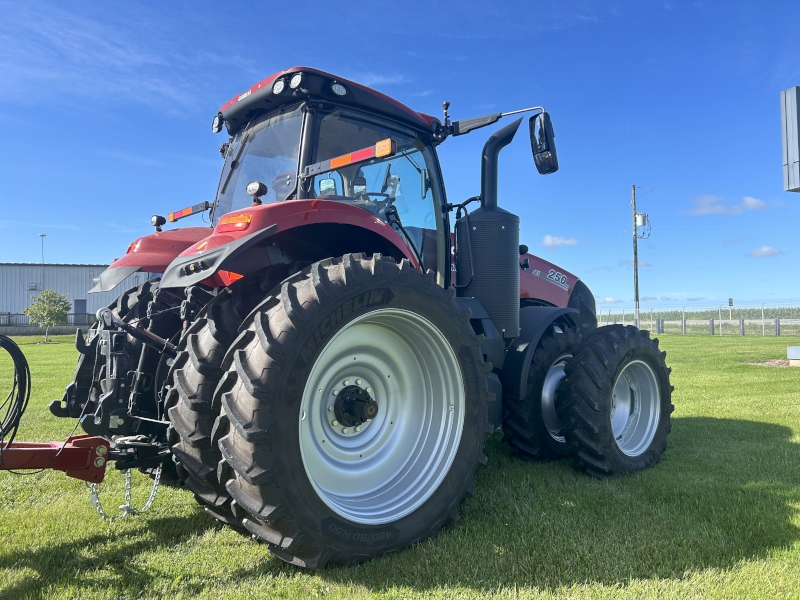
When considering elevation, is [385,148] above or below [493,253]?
above

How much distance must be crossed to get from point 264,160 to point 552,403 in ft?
8.99

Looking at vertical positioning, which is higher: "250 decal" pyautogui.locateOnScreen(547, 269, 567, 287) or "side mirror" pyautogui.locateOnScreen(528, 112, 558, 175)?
"side mirror" pyautogui.locateOnScreen(528, 112, 558, 175)

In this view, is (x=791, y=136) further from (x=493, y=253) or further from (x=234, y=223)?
Answer: (x=234, y=223)

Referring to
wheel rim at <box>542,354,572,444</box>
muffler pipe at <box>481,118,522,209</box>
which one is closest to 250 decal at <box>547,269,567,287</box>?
wheel rim at <box>542,354,572,444</box>

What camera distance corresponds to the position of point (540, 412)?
4.39 metres

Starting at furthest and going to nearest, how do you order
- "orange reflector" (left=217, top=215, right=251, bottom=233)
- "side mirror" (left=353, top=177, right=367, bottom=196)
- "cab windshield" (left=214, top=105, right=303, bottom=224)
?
1. "side mirror" (left=353, top=177, right=367, bottom=196)
2. "cab windshield" (left=214, top=105, right=303, bottom=224)
3. "orange reflector" (left=217, top=215, right=251, bottom=233)

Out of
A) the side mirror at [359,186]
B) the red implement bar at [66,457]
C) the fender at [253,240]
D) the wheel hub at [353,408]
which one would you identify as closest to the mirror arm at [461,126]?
the side mirror at [359,186]

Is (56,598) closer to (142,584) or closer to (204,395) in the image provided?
(142,584)

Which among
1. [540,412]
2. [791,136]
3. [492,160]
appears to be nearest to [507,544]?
[540,412]

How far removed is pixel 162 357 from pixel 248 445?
994 mm

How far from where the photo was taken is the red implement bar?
105 inches

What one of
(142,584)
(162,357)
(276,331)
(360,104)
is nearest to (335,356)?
(276,331)

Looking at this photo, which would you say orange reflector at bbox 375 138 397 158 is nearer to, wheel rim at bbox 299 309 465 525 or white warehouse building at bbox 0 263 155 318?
wheel rim at bbox 299 309 465 525

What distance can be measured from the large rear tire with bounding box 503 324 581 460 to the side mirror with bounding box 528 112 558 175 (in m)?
1.35
